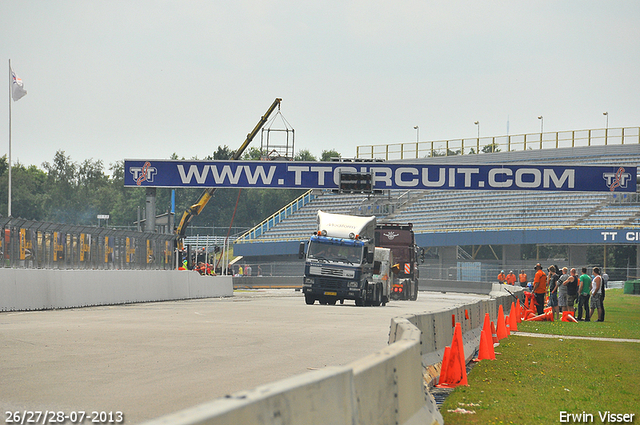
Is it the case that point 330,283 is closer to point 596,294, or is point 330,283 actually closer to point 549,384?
point 596,294

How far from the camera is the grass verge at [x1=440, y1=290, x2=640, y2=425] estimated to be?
8.83 m

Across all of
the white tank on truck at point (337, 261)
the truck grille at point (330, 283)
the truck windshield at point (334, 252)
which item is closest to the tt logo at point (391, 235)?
the white tank on truck at point (337, 261)

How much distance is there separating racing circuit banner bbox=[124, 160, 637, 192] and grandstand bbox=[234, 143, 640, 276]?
18953 mm

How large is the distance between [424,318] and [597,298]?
1624cm

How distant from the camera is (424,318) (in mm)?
11273

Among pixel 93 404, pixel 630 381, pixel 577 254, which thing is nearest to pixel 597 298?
pixel 630 381

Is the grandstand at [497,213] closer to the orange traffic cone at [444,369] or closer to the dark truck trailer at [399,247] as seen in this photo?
the dark truck trailer at [399,247]

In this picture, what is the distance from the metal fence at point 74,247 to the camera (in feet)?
72.5

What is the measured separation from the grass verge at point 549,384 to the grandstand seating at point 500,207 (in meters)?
42.3

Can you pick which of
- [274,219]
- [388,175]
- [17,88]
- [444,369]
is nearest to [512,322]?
[444,369]

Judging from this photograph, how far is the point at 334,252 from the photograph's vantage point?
3184cm

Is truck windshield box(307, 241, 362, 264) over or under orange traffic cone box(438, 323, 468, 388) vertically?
over

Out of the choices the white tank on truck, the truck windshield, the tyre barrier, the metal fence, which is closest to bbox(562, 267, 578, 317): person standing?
the white tank on truck

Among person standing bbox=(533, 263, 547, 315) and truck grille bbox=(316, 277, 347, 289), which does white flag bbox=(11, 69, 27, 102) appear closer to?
truck grille bbox=(316, 277, 347, 289)
